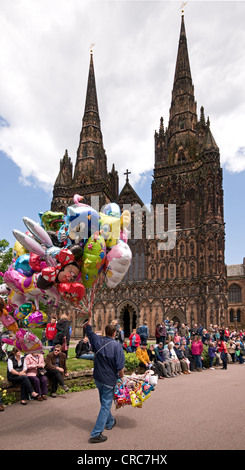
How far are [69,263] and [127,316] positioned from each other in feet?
108

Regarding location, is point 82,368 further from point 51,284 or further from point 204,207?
point 204,207

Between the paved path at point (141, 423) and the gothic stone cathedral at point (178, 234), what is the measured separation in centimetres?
2413

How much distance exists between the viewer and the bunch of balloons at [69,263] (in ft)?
19.6

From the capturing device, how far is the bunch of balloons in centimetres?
596

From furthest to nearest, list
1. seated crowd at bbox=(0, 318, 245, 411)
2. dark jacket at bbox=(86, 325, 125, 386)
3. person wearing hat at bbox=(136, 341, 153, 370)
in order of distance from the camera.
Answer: person wearing hat at bbox=(136, 341, 153, 370), seated crowd at bbox=(0, 318, 245, 411), dark jacket at bbox=(86, 325, 125, 386)

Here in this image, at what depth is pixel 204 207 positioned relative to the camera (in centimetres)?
3456

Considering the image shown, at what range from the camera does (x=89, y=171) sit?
43.5m

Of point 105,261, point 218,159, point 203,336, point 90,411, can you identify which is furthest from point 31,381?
point 218,159

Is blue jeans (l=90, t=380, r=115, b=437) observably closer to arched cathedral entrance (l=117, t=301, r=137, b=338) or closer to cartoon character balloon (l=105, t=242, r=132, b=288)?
cartoon character balloon (l=105, t=242, r=132, b=288)

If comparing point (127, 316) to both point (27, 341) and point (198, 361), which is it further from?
point (27, 341)

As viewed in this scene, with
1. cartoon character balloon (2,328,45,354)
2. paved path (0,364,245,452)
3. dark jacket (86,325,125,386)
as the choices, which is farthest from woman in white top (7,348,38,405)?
dark jacket (86,325,125,386)

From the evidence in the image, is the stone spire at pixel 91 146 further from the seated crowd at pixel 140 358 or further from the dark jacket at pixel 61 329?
the dark jacket at pixel 61 329

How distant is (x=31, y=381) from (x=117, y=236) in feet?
14.4
